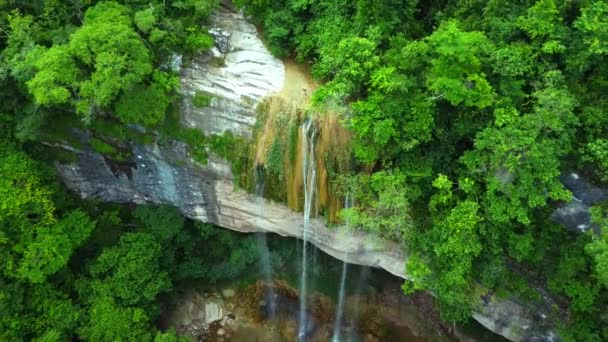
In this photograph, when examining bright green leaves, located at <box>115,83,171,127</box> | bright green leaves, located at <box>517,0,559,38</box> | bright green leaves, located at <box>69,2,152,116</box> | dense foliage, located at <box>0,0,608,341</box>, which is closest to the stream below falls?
dense foliage, located at <box>0,0,608,341</box>

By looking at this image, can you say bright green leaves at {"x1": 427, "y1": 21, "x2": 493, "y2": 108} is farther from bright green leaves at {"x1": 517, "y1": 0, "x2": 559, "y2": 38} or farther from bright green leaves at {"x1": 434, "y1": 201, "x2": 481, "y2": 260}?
bright green leaves at {"x1": 434, "y1": 201, "x2": 481, "y2": 260}

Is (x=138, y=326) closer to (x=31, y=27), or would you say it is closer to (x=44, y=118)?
(x=44, y=118)

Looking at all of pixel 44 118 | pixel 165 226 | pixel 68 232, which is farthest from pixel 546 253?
pixel 44 118

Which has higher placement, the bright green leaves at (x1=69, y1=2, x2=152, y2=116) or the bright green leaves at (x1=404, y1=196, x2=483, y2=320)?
the bright green leaves at (x1=69, y1=2, x2=152, y2=116)

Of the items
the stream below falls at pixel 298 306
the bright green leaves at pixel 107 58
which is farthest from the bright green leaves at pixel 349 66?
the stream below falls at pixel 298 306

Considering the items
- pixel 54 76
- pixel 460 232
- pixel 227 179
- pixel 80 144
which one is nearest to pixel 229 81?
pixel 227 179

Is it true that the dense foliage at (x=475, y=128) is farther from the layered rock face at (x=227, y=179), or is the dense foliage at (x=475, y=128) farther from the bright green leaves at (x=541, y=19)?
the layered rock face at (x=227, y=179)
